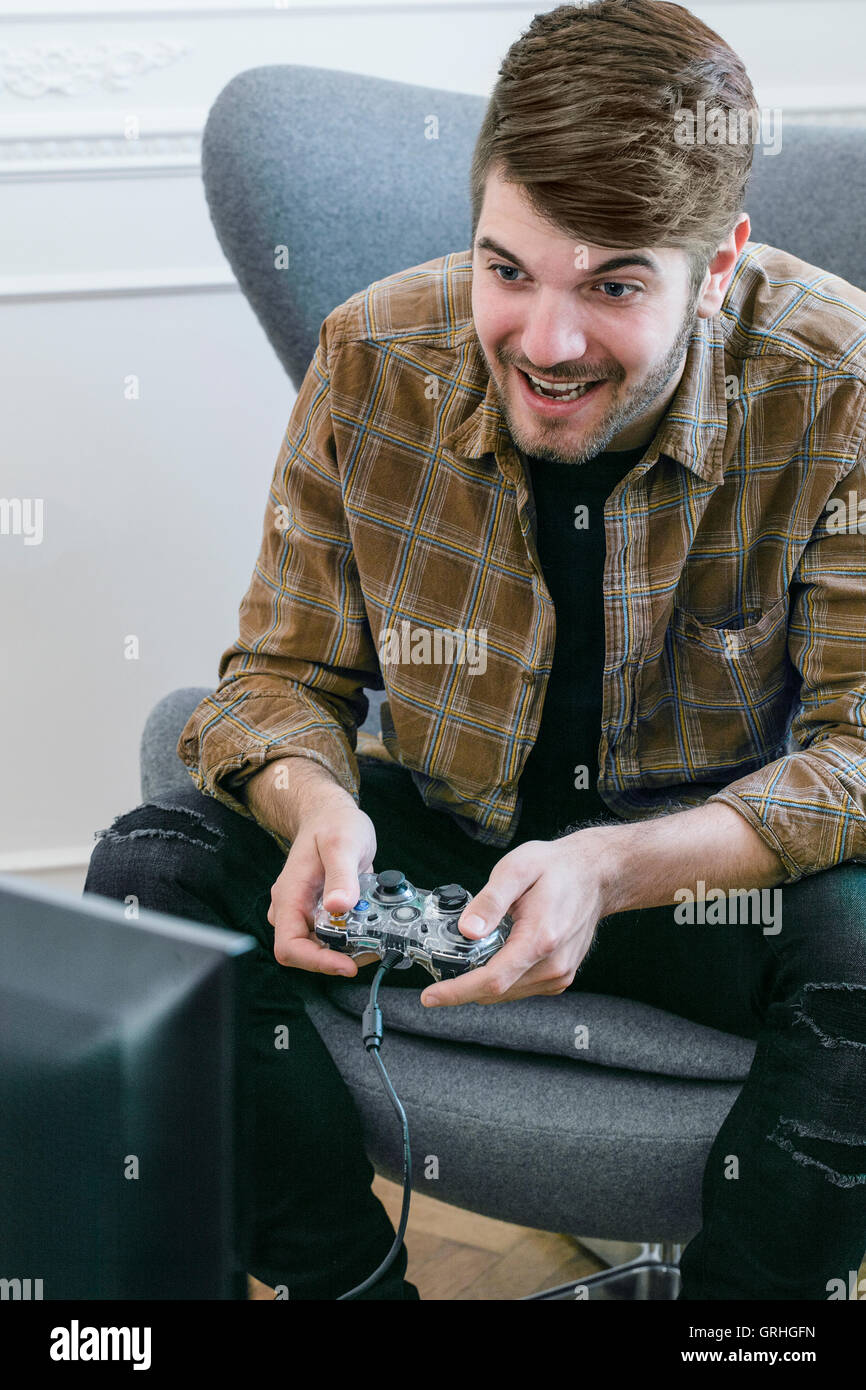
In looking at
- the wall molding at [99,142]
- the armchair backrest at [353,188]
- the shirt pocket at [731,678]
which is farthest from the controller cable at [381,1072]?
the wall molding at [99,142]

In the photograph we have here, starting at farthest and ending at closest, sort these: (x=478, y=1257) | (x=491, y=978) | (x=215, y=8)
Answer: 1. (x=215, y=8)
2. (x=478, y=1257)
3. (x=491, y=978)

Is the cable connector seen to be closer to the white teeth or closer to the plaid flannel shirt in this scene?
the plaid flannel shirt

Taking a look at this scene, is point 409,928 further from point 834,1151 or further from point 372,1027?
point 834,1151

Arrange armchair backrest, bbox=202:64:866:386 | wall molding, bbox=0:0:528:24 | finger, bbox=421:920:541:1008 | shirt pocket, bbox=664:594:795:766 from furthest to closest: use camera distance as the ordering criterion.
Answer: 1. wall molding, bbox=0:0:528:24
2. armchair backrest, bbox=202:64:866:386
3. shirt pocket, bbox=664:594:795:766
4. finger, bbox=421:920:541:1008

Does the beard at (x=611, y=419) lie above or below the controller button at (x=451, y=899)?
above

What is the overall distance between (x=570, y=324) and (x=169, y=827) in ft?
1.47

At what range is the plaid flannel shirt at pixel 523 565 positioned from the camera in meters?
0.96

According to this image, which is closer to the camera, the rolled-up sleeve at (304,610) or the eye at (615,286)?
the eye at (615,286)

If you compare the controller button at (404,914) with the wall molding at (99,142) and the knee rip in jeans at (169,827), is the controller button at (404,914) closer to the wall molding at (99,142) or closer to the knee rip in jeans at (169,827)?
the knee rip in jeans at (169,827)

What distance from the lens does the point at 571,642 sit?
3.36ft

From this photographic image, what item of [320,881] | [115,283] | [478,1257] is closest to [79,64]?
[115,283]

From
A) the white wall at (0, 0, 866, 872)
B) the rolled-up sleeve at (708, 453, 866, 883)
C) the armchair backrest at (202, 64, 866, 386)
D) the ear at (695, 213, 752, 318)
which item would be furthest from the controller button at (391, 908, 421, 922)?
the white wall at (0, 0, 866, 872)

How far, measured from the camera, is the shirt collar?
965 millimetres
